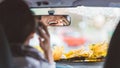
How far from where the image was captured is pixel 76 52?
2.86 metres

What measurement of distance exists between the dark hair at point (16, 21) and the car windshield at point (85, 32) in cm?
137

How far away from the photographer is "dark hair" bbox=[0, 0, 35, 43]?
4.55 feet

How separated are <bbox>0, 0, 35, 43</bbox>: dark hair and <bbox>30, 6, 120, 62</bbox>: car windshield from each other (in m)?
1.37

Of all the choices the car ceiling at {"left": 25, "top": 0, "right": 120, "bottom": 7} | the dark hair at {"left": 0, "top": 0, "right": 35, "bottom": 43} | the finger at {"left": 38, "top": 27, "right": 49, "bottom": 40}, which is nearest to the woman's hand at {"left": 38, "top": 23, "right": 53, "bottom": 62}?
the finger at {"left": 38, "top": 27, "right": 49, "bottom": 40}

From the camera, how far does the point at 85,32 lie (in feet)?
9.60

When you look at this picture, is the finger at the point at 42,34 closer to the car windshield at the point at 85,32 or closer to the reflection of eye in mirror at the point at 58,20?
the reflection of eye in mirror at the point at 58,20

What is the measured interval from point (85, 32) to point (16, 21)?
63.0 inches

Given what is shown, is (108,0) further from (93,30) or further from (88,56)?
(88,56)

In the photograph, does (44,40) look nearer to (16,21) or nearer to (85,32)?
(16,21)

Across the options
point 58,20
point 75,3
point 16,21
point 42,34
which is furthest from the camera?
point 75,3

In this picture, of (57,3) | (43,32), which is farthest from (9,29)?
(57,3)

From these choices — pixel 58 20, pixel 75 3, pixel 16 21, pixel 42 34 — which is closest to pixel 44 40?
pixel 42 34

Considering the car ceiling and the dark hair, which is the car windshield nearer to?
the car ceiling

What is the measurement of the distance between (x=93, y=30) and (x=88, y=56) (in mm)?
265
